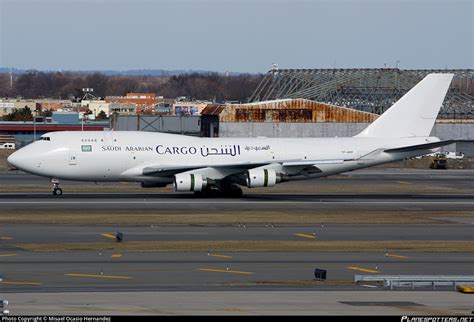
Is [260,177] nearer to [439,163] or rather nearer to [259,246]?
[259,246]

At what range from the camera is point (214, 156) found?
194 ft

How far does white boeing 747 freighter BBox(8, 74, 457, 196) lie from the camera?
57406 mm

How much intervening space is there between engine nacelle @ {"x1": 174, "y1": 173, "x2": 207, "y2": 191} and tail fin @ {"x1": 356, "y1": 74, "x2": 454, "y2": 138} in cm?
1262

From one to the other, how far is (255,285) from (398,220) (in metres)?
20.0

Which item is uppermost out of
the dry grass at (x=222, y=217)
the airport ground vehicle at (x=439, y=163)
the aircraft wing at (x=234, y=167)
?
the aircraft wing at (x=234, y=167)

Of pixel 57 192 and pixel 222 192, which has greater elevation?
pixel 222 192

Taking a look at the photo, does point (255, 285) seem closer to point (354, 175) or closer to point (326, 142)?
point (326, 142)

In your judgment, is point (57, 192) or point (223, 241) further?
point (57, 192)

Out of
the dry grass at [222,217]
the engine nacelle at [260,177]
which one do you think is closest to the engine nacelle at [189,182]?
the engine nacelle at [260,177]

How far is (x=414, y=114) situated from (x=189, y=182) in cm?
1611

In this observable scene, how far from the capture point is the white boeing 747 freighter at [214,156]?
57.4m

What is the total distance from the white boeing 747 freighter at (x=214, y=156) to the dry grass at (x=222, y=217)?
24.2 feet

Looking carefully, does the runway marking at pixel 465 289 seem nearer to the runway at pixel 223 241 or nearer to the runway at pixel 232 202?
the runway at pixel 223 241

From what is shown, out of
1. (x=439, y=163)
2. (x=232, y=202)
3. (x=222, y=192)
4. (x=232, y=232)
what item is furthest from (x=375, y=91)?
(x=232, y=232)
